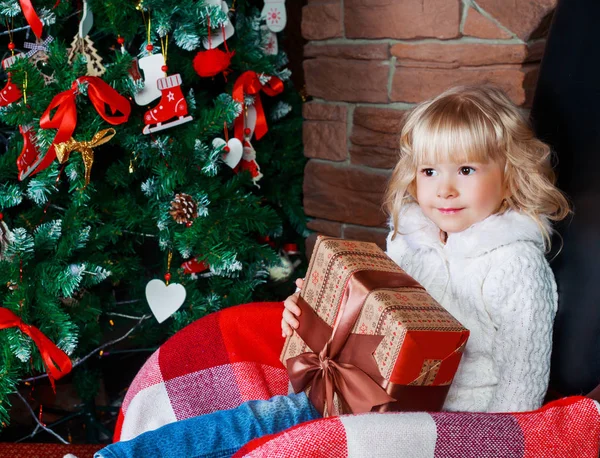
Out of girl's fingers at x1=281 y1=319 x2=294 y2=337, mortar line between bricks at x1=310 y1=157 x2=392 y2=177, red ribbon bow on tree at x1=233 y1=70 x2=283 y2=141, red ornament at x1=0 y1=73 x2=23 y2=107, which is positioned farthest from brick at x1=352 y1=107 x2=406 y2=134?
red ornament at x1=0 y1=73 x2=23 y2=107

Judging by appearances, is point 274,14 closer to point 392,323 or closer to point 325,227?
point 325,227

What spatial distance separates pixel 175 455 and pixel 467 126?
68 centimetres

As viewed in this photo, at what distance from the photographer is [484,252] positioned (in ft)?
3.56

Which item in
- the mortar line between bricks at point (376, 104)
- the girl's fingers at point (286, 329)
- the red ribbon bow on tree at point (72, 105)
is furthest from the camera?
the mortar line between bricks at point (376, 104)

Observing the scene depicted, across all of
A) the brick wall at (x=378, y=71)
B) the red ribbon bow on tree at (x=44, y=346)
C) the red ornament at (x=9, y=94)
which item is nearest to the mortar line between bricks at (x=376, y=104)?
the brick wall at (x=378, y=71)

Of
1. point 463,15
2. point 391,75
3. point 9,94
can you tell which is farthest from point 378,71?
point 9,94

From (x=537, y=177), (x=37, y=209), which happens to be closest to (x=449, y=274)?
(x=537, y=177)

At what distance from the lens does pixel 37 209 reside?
141 centimetres

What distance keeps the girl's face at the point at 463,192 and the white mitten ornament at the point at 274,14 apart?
65 centimetres

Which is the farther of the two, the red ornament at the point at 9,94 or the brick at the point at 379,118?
the brick at the point at 379,118

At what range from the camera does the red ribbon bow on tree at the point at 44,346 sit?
1265 mm

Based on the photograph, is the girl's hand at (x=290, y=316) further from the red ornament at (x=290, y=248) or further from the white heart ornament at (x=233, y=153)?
the red ornament at (x=290, y=248)

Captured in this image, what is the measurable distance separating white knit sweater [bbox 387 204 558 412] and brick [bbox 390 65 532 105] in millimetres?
391

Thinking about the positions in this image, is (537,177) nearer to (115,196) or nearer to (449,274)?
(449,274)
